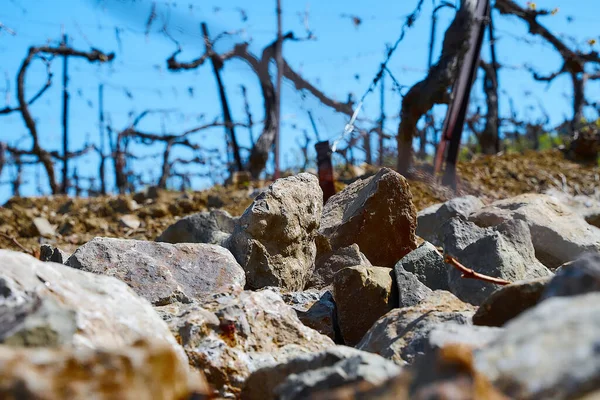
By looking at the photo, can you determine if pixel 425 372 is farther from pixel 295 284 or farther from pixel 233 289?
pixel 295 284

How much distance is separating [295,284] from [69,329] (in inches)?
72.7

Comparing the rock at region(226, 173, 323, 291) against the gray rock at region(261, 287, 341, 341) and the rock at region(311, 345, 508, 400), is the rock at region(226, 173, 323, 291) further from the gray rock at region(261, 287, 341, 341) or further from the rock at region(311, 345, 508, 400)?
the rock at region(311, 345, 508, 400)

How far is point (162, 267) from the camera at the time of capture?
290 cm

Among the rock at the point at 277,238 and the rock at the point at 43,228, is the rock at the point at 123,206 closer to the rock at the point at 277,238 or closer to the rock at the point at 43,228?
the rock at the point at 43,228

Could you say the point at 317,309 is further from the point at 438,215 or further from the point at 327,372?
the point at 438,215

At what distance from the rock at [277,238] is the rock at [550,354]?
199 centimetres

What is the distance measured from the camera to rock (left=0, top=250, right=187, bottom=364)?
1410mm

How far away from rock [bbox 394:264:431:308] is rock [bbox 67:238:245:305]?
2.16 feet

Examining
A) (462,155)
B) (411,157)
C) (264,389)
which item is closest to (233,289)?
(264,389)

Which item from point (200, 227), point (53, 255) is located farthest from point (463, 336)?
point (200, 227)

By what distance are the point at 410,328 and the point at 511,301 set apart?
0.39 metres

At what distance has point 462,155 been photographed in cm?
1419

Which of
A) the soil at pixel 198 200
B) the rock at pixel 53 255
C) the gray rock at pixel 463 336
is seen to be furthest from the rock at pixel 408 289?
the soil at pixel 198 200

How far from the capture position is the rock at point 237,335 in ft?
6.87
